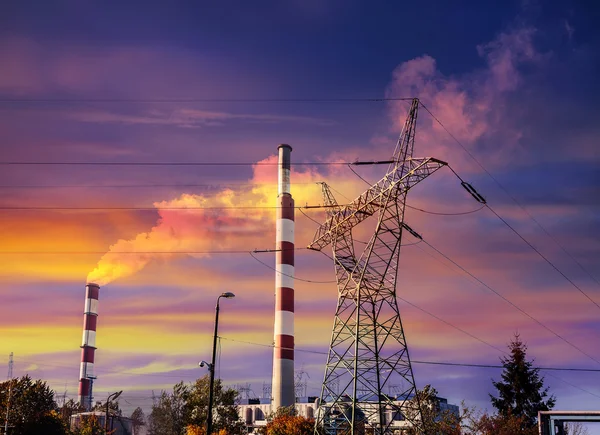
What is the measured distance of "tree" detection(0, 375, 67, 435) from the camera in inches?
2601

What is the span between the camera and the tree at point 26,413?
66062 mm

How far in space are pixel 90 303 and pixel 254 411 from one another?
119 ft

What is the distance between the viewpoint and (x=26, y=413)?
70625 mm

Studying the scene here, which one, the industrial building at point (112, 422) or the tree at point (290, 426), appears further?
the industrial building at point (112, 422)

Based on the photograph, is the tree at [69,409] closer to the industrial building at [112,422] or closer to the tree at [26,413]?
the industrial building at [112,422]

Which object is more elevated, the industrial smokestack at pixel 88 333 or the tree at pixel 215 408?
the industrial smokestack at pixel 88 333


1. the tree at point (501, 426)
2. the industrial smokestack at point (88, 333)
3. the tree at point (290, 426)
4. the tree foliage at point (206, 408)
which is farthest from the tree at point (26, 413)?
the tree at point (501, 426)

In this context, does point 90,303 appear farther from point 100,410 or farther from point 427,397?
point 427,397

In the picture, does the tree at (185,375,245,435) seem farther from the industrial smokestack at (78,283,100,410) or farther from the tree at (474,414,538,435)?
the industrial smokestack at (78,283,100,410)

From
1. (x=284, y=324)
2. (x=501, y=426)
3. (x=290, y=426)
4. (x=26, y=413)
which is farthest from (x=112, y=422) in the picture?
(x=501, y=426)

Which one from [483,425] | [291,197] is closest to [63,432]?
[291,197]

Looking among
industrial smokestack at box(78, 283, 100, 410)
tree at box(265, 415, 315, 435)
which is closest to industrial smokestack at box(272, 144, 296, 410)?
tree at box(265, 415, 315, 435)

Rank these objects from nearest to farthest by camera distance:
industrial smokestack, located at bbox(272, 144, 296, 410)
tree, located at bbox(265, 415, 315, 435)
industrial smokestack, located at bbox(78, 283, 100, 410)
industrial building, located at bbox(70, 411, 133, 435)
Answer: tree, located at bbox(265, 415, 315, 435), industrial smokestack, located at bbox(272, 144, 296, 410), industrial building, located at bbox(70, 411, 133, 435), industrial smokestack, located at bbox(78, 283, 100, 410)

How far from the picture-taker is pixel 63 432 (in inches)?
2776
